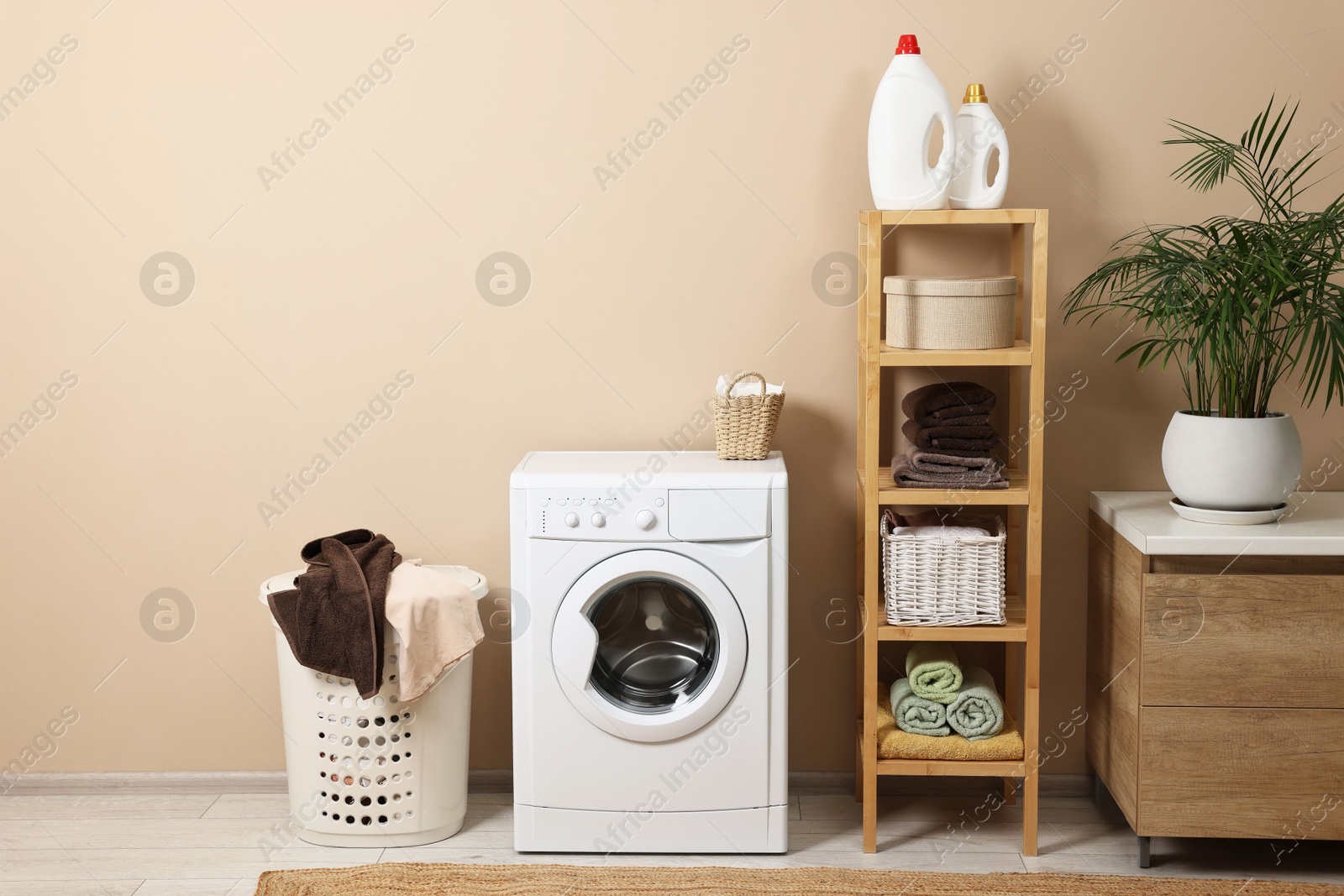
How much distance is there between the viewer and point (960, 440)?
7.27 feet

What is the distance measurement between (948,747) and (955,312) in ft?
2.96

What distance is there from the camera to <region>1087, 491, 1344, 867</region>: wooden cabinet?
2.03 meters

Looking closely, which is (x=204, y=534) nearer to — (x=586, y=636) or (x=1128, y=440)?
(x=586, y=636)

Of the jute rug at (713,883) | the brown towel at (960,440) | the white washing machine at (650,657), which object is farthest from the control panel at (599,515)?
the jute rug at (713,883)

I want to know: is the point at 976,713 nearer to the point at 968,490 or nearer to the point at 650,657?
the point at 968,490

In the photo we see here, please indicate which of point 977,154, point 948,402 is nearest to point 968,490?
point 948,402

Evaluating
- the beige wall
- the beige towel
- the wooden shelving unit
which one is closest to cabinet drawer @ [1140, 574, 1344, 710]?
the wooden shelving unit

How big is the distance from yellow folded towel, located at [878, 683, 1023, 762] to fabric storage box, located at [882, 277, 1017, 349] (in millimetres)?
818

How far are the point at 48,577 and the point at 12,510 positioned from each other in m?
0.18

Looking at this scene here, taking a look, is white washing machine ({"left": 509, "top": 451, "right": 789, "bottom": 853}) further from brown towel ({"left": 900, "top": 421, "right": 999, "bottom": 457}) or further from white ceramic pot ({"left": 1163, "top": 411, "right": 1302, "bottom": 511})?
white ceramic pot ({"left": 1163, "top": 411, "right": 1302, "bottom": 511})

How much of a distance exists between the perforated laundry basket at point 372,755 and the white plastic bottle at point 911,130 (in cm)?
124

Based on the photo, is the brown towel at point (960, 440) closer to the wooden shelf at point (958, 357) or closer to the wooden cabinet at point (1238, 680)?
the wooden shelf at point (958, 357)

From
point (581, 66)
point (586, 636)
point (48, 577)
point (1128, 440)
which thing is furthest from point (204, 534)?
point (1128, 440)

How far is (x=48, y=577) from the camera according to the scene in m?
2.59
